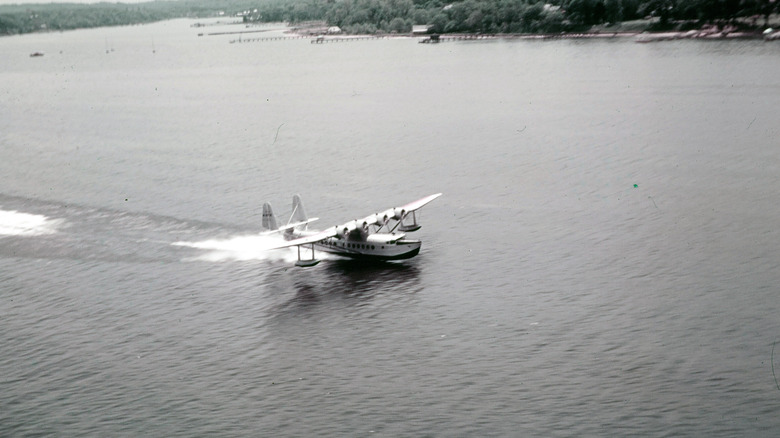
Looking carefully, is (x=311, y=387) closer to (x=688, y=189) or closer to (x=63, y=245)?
(x=63, y=245)

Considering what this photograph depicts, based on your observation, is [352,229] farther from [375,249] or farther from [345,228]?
[375,249]

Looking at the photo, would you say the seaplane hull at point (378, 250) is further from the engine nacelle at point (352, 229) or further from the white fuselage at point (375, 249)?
the engine nacelle at point (352, 229)

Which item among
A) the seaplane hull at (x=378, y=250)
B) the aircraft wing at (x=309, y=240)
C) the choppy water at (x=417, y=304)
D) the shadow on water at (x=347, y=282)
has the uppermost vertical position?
the aircraft wing at (x=309, y=240)

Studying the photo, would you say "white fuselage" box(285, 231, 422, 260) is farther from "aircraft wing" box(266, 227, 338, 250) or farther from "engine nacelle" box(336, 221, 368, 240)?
"aircraft wing" box(266, 227, 338, 250)

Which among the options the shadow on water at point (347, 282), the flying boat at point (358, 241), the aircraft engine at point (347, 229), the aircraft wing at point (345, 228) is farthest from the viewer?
the aircraft engine at point (347, 229)

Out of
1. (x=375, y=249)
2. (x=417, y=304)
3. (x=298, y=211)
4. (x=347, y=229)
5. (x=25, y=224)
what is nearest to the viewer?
(x=417, y=304)

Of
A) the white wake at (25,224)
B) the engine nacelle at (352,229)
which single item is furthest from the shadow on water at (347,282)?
the white wake at (25,224)

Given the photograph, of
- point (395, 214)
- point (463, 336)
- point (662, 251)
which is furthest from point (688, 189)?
point (463, 336)

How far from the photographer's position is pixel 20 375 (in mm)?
80688

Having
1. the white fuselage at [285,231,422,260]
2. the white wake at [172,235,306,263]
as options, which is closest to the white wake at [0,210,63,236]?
the white wake at [172,235,306,263]

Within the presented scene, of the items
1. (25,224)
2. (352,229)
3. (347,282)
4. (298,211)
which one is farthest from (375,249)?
(25,224)

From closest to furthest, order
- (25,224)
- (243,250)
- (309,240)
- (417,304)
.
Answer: (417,304) < (309,240) < (243,250) < (25,224)

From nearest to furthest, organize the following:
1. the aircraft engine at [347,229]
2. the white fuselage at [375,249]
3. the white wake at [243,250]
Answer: the aircraft engine at [347,229], the white fuselage at [375,249], the white wake at [243,250]

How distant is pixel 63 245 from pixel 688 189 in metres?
89.1
